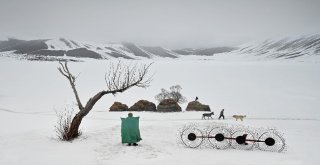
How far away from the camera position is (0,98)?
39.8m

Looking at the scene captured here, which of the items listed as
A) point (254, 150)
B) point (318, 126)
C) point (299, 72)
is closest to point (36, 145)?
point (254, 150)

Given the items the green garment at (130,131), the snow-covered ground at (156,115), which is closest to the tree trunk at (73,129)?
the snow-covered ground at (156,115)

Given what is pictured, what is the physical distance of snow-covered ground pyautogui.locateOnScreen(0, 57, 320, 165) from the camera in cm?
1346

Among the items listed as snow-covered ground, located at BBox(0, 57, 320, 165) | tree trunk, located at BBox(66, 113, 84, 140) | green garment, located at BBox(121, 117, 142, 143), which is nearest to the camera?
snow-covered ground, located at BBox(0, 57, 320, 165)

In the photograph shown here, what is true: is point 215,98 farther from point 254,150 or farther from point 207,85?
point 254,150

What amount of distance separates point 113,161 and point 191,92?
1473 inches

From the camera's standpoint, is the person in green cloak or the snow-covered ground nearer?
the snow-covered ground

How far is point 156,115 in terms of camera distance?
27.9 meters

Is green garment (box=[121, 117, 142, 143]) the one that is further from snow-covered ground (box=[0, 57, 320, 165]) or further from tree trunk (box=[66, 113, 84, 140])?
tree trunk (box=[66, 113, 84, 140])

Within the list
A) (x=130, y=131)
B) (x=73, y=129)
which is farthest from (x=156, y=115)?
(x=130, y=131)

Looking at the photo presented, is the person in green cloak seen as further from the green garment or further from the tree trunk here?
the tree trunk

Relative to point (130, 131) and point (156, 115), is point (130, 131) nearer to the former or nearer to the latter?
point (130, 131)

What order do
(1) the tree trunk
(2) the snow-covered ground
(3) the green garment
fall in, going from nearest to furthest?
(2) the snow-covered ground, (3) the green garment, (1) the tree trunk

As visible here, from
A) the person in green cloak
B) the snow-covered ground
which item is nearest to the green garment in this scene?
the person in green cloak
